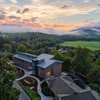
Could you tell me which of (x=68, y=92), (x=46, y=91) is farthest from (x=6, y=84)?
(x=46, y=91)

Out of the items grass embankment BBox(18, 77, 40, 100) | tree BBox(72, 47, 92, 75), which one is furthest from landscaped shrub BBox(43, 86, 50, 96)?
tree BBox(72, 47, 92, 75)

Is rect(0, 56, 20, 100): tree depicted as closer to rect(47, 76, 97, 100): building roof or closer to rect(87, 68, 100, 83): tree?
rect(47, 76, 97, 100): building roof

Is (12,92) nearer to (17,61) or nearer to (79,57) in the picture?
(79,57)

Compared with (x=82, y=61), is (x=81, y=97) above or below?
below

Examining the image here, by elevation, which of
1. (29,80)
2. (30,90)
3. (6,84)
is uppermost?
(6,84)

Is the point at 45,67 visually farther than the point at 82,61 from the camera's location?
No

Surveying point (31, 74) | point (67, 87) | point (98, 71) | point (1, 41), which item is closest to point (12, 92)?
point (67, 87)

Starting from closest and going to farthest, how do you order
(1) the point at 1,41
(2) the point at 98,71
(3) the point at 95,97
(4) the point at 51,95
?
(3) the point at 95,97 → (4) the point at 51,95 → (2) the point at 98,71 → (1) the point at 1,41

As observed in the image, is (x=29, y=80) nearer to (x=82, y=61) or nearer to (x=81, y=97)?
(x=82, y=61)
